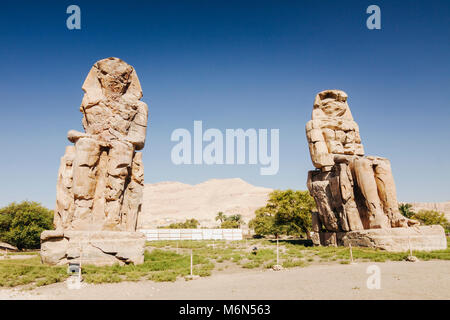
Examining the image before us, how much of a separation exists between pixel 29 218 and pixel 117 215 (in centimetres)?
1611

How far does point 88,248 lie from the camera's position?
9328 mm

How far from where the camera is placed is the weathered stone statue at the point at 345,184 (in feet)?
42.3

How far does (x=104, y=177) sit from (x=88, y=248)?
2.47m

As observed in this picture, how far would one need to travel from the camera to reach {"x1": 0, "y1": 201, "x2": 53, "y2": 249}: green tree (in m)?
21.4

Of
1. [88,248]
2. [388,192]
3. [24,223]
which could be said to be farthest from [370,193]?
[24,223]

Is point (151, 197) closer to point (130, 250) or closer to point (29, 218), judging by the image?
point (29, 218)

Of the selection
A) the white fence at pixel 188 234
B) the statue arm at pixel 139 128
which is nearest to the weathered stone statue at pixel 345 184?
the statue arm at pixel 139 128

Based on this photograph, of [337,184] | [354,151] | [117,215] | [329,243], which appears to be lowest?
[329,243]

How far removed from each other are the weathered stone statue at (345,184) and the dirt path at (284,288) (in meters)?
4.72

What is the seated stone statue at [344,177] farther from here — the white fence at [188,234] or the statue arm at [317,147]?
the white fence at [188,234]

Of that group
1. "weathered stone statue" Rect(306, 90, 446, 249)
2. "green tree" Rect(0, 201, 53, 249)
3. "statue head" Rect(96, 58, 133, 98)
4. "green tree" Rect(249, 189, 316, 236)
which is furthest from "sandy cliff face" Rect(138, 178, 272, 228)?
"statue head" Rect(96, 58, 133, 98)

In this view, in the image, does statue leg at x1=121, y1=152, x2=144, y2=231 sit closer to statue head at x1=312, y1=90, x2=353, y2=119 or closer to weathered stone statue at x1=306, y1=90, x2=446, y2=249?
weathered stone statue at x1=306, y1=90, x2=446, y2=249
